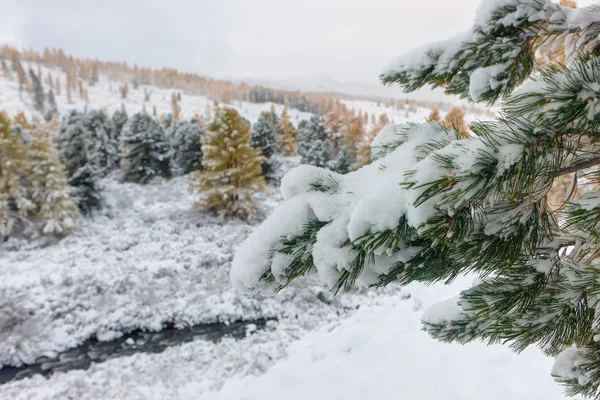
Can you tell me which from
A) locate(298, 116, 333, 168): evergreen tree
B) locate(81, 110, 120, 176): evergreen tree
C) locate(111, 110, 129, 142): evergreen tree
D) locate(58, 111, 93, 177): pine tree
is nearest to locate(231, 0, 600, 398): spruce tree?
locate(58, 111, 93, 177): pine tree

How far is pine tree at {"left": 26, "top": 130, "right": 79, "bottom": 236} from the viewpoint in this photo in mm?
14836

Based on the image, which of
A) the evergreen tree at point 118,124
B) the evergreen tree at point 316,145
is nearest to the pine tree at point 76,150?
the evergreen tree at point 118,124

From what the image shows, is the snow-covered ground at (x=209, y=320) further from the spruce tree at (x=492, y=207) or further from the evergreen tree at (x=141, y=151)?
the evergreen tree at (x=141, y=151)

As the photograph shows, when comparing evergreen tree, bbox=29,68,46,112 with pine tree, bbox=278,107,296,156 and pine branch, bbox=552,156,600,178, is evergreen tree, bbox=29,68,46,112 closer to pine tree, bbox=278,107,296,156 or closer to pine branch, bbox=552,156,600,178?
pine tree, bbox=278,107,296,156

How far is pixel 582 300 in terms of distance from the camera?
50.2 inches

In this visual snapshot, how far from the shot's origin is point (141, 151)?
24.8 metres

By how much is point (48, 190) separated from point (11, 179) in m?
1.78

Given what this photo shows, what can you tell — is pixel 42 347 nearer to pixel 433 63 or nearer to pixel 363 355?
pixel 363 355

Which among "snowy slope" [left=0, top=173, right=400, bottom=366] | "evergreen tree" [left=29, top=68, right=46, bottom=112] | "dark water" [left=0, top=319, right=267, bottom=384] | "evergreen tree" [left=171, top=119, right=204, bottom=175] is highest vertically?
"evergreen tree" [left=29, top=68, right=46, bottom=112]

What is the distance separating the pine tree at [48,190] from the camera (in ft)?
48.7

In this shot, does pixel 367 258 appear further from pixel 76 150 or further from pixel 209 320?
pixel 76 150

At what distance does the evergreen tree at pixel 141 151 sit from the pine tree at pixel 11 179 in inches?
354

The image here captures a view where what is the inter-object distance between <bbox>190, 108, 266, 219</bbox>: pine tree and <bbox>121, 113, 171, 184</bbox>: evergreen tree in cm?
959

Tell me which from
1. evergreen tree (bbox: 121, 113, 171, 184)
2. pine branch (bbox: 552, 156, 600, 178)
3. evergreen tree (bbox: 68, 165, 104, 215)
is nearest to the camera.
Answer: pine branch (bbox: 552, 156, 600, 178)
